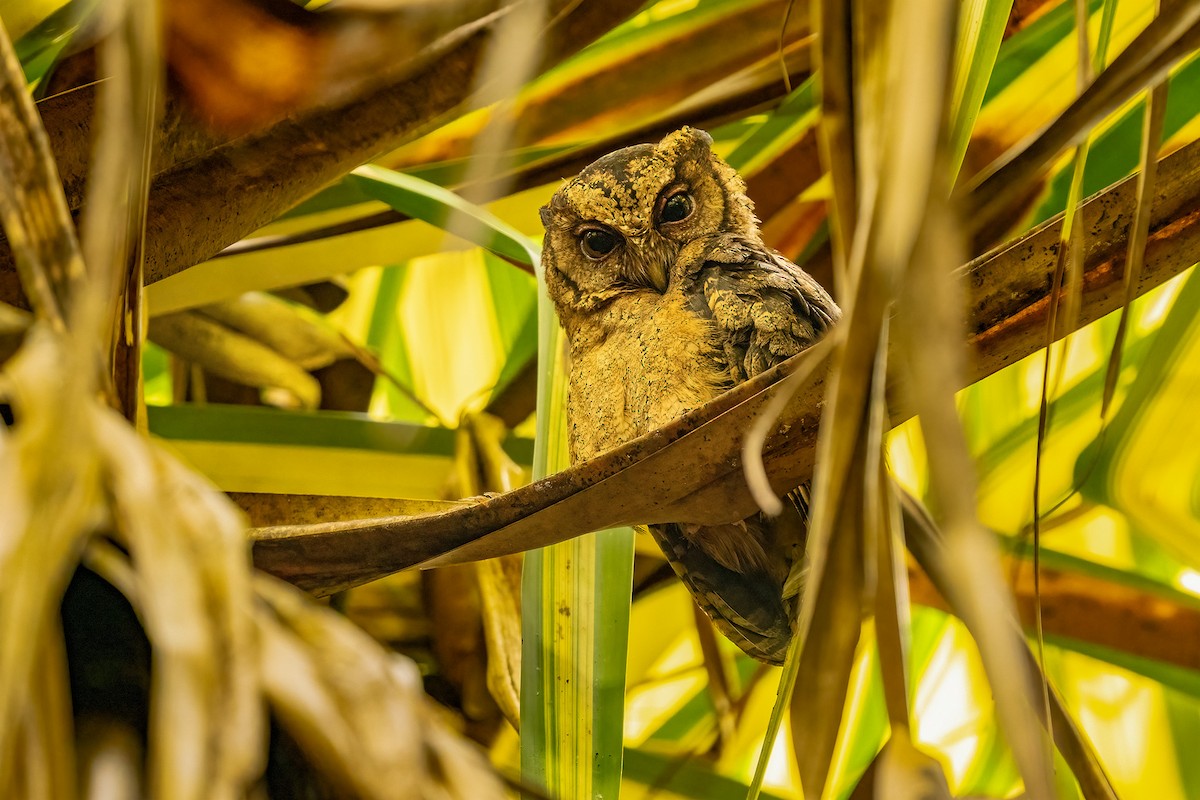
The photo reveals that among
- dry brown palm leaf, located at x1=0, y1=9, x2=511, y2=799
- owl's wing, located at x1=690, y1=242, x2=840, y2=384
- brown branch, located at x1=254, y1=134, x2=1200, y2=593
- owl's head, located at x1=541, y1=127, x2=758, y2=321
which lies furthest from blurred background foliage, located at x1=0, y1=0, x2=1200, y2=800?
dry brown palm leaf, located at x1=0, y1=9, x2=511, y2=799

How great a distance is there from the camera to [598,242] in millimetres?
1589

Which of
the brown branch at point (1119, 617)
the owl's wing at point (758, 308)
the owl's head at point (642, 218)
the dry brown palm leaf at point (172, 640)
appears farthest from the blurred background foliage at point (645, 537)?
the dry brown palm leaf at point (172, 640)

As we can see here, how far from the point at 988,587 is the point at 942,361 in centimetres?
6

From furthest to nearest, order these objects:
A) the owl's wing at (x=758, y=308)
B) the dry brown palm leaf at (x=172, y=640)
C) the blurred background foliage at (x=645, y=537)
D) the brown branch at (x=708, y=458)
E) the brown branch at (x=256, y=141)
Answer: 1. the blurred background foliage at (x=645, y=537)
2. the owl's wing at (x=758, y=308)
3. the brown branch at (x=256, y=141)
4. the brown branch at (x=708, y=458)
5. the dry brown palm leaf at (x=172, y=640)

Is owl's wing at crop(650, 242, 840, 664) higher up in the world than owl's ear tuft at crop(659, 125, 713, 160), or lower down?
lower down

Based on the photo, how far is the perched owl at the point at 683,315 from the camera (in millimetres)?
1384

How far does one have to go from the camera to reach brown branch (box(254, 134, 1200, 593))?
0.56 metres

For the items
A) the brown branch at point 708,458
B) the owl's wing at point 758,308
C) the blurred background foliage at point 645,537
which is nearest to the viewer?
the brown branch at point 708,458

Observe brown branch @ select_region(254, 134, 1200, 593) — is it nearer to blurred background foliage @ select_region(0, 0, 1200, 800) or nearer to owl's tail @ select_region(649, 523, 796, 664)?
blurred background foliage @ select_region(0, 0, 1200, 800)

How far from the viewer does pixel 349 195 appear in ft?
5.32

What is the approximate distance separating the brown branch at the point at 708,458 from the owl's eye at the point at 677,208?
3.11 feet

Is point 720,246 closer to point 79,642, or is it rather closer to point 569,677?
point 569,677

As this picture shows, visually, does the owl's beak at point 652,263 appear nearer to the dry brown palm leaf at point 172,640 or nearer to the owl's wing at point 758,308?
the owl's wing at point 758,308

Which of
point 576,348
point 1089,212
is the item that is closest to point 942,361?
point 1089,212
